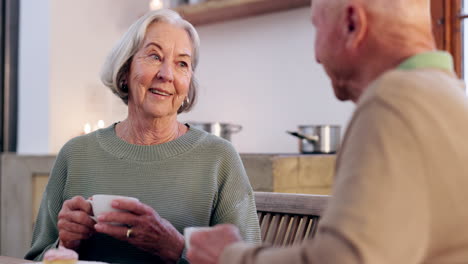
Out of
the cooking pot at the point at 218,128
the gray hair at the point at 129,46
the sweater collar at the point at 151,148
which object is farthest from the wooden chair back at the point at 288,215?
the cooking pot at the point at 218,128

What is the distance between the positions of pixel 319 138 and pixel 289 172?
0.38 meters

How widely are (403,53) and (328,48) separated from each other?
82mm

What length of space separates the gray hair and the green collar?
92cm

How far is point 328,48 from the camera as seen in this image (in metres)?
0.67

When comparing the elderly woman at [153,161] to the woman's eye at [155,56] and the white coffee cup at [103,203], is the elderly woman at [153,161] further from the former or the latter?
the white coffee cup at [103,203]

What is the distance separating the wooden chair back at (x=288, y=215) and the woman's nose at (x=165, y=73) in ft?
1.13

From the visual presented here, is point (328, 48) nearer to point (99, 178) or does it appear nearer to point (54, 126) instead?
point (99, 178)

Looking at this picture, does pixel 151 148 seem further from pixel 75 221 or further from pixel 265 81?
pixel 265 81

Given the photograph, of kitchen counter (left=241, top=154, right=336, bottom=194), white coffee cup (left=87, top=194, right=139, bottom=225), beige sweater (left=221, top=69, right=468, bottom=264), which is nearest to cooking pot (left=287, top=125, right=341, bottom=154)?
kitchen counter (left=241, top=154, right=336, bottom=194)

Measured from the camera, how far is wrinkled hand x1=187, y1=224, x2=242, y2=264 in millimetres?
651

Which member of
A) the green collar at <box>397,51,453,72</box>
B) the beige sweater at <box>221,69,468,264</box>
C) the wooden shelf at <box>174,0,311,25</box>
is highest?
the wooden shelf at <box>174,0,311,25</box>

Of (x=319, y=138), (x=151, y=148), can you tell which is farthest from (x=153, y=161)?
(x=319, y=138)

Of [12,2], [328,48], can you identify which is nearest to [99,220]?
[328,48]

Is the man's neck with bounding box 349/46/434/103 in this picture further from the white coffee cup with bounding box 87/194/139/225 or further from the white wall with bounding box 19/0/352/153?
the white wall with bounding box 19/0/352/153
